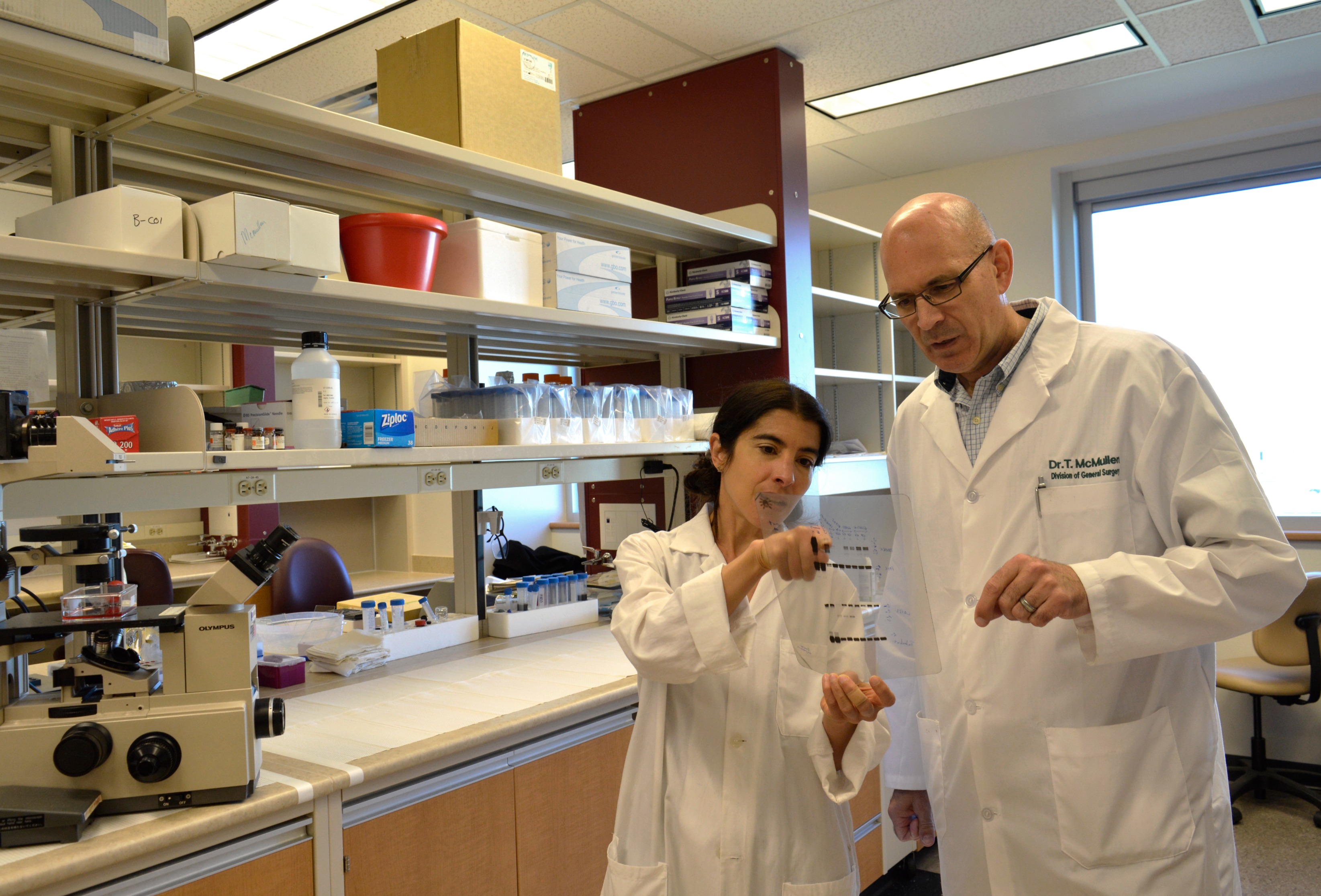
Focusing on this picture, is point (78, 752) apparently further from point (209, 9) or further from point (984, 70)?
point (984, 70)

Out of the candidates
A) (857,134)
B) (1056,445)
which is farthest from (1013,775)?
(857,134)

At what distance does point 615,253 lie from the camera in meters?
2.49

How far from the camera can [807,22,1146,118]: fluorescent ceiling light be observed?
126 inches

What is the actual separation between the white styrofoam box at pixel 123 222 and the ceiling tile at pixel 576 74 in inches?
66.0

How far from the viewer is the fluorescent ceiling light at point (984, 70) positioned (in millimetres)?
3205

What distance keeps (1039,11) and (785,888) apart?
2.76 meters

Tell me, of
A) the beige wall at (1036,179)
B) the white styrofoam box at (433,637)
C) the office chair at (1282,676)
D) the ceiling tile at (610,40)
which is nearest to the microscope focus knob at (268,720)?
the white styrofoam box at (433,637)

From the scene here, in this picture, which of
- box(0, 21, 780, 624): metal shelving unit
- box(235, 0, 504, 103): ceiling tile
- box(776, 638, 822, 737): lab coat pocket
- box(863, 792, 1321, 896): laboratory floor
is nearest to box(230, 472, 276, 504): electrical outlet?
box(0, 21, 780, 624): metal shelving unit

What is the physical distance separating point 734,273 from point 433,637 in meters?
1.45

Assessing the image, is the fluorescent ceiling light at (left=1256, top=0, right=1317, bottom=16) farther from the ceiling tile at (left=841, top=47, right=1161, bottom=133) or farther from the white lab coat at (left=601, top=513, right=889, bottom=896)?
the white lab coat at (left=601, top=513, right=889, bottom=896)

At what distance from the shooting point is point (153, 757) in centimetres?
134

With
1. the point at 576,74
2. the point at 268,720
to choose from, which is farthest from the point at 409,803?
the point at 576,74

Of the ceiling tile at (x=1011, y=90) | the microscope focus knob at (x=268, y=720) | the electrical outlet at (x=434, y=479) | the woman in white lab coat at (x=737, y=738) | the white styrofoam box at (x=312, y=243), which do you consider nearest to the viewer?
the woman in white lab coat at (x=737, y=738)

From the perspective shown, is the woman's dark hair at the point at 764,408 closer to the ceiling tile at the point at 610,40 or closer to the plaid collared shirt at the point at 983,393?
the plaid collared shirt at the point at 983,393
